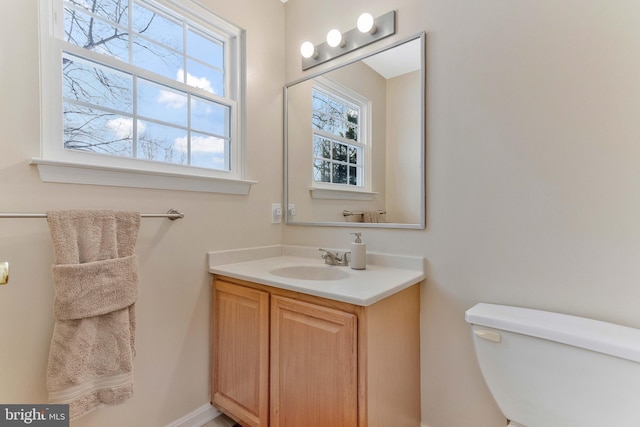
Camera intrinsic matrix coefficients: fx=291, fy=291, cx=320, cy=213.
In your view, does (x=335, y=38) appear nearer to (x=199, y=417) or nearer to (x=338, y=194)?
Result: (x=338, y=194)

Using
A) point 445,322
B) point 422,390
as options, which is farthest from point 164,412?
point 445,322

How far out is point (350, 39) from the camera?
1647 millimetres

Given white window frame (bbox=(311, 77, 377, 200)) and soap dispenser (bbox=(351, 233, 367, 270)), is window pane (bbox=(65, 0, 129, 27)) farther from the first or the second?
soap dispenser (bbox=(351, 233, 367, 270))

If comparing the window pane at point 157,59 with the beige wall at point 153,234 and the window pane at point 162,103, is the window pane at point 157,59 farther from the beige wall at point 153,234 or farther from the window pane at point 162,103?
the beige wall at point 153,234

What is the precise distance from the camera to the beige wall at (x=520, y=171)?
3.30 ft

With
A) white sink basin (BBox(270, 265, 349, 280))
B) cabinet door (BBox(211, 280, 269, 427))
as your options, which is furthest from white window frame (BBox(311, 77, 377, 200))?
cabinet door (BBox(211, 280, 269, 427))

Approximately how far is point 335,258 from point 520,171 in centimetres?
Answer: 95

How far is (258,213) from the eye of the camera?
6.07 feet

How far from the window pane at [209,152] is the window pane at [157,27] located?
0.46 m

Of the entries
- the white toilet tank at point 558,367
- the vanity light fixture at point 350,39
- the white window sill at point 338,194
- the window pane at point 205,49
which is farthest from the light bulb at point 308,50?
the white toilet tank at point 558,367

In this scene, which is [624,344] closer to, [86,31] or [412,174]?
[412,174]

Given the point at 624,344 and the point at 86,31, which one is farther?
the point at 86,31

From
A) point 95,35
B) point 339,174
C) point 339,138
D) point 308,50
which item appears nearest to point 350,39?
point 308,50

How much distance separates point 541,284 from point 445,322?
1.39ft
